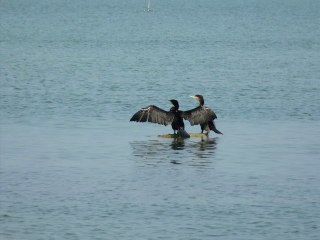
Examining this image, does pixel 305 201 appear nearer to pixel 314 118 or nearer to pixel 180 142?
pixel 180 142

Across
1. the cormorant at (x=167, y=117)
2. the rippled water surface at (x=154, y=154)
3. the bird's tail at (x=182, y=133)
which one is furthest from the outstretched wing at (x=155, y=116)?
the rippled water surface at (x=154, y=154)

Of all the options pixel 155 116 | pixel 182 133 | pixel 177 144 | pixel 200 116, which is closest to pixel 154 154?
pixel 177 144

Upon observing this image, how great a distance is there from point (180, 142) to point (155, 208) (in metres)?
8.88

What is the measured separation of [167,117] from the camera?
32.9m

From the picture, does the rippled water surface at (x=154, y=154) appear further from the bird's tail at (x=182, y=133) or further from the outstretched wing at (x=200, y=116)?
the outstretched wing at (x=200, y=116)

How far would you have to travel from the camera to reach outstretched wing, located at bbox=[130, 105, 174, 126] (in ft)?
108

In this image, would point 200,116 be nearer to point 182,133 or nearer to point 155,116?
point 182,133

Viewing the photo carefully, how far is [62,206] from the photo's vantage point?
2372cm

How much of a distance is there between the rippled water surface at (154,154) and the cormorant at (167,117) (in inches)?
18.8

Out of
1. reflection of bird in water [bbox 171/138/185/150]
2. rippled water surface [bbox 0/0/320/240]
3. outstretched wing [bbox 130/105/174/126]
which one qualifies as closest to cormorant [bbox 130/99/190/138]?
outstretched wing [bbox 130/105/174/126]

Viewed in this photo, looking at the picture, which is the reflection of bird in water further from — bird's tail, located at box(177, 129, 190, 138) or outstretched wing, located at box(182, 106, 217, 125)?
outstretched wing, located at box(182, 106, 217, 125)

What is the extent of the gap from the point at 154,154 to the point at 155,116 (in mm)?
3245

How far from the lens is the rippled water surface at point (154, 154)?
22.5 meters

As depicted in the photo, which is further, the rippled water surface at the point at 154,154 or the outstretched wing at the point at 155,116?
the outstretched wing at the point at 155,116
